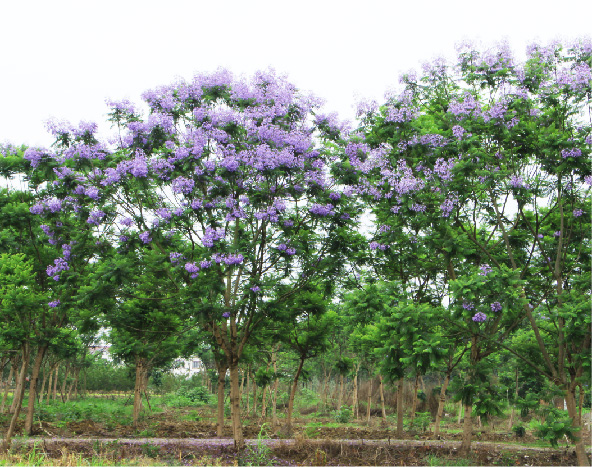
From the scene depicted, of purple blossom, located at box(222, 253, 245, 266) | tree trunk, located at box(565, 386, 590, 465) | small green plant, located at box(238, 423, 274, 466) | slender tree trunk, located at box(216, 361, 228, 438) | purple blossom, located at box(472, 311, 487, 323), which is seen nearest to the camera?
purple blossom, located at box(472, 311, 487, 323)

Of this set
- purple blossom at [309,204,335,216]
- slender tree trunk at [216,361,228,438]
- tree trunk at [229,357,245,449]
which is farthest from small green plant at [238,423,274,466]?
purple blossom at [309,204,335,216]

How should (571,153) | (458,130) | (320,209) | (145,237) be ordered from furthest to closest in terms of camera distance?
1. (458,130)
2. (320,209)
3. (145,237)
4. (571,153)

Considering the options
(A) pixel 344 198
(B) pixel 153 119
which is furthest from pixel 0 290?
(A) pixel 344 198

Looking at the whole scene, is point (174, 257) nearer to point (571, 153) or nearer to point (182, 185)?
point (182, 185)

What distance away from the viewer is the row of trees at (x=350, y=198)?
10469 mm

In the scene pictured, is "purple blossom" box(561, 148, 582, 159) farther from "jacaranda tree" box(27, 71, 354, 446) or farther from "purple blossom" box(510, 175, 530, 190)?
"jacaranda tree" box(27, 71, 354, 446)

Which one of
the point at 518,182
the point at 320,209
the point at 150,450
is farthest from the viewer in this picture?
the point at 150,450

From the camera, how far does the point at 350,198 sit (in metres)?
11.6

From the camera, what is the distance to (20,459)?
10.1 m

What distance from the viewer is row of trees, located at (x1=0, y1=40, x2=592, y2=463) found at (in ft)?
34.3

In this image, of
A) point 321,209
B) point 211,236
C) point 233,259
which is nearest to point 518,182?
point 321,209

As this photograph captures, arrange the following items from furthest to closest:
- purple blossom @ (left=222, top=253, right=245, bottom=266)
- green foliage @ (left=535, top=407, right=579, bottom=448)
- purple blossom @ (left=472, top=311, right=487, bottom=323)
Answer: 1. purple blossom @ (left=222, top=253, right=245, bottom=266)
2. green foliage @ (left=535, top=407, right=579, bottom=448)
3. purple blossom @ (left=472, top=311, right=487, bottom=323)

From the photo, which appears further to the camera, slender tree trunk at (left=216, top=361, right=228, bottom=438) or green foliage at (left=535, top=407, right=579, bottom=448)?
slender tree trunk at (left=216, top=361, right=228, bottom=438)

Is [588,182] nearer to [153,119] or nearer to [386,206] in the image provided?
[386,206]
